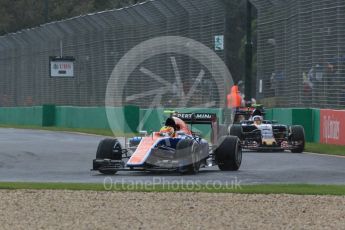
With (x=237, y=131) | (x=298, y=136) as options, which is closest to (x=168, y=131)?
(x=298, y=136)

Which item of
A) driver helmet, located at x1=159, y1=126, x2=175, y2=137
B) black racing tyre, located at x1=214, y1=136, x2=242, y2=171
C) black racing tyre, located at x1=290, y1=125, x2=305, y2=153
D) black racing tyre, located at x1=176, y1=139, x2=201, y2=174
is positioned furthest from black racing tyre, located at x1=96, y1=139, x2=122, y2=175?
black racing tyre, located at x1=290, y1=125, x2=305, y2=153

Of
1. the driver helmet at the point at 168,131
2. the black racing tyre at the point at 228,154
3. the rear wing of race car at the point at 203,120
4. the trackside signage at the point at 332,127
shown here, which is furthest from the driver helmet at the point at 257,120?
the driver helmet at the point at 168,131

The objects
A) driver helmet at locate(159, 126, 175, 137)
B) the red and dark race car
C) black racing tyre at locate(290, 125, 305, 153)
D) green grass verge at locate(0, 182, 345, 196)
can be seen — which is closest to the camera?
green grass verge at locate(0, 182, 345, 196)

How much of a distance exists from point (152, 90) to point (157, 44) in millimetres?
2113

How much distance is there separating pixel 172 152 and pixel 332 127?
870 cm

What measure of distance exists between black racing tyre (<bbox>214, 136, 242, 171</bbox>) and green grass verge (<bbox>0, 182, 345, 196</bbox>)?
10.1 feet

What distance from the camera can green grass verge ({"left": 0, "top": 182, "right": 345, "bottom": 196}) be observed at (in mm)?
14695

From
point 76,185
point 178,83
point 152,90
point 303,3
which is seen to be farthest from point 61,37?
point 76,185

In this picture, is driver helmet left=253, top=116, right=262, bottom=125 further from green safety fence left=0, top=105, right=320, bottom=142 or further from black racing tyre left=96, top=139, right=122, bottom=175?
black racing tyre left=96, top=139, right=122, bottom=175

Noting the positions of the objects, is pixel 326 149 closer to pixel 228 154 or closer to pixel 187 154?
pixel 228 154

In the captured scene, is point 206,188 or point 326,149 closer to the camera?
point 206,188

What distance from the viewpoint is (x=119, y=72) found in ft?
138

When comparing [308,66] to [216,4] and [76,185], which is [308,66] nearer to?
[216,4]

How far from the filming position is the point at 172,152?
709 inches
